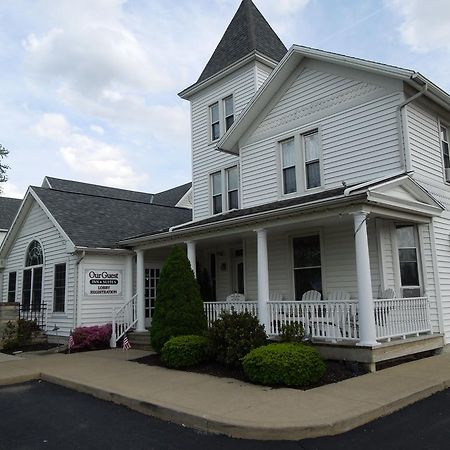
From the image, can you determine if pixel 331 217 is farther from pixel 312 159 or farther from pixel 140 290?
pixel 140 290

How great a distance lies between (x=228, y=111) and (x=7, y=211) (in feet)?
73.6

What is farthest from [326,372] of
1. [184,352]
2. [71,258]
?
[71,258]

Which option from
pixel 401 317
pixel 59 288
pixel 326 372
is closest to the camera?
pixel 326 372

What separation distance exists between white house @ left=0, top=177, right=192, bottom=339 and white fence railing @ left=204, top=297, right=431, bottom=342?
6893 mm

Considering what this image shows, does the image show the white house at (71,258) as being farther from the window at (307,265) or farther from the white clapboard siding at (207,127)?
the window at (307,265)

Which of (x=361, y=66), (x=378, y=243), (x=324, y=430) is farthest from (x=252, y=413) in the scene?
(x=361, y=66)

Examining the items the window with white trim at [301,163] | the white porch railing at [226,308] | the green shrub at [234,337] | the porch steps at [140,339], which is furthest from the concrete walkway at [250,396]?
the window with white trim at [301,163]

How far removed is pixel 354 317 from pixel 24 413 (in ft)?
20.4

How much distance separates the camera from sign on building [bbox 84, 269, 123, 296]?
15.4m

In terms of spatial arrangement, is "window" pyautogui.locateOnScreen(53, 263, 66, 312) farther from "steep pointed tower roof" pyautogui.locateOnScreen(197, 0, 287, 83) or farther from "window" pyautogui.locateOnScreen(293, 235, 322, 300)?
"steep pointed tower roof" pyautogui.locateOnScreen(197, 0, 287, 83)

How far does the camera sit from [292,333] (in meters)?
9.56

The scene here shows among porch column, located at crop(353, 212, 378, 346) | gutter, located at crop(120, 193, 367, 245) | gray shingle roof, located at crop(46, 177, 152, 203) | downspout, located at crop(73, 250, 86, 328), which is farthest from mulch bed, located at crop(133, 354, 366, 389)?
gray shingle roof, located at crop(46, 177, 152, 203)

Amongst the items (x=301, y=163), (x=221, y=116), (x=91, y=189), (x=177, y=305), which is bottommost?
(x=177, y=305)

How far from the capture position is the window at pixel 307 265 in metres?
12.5
